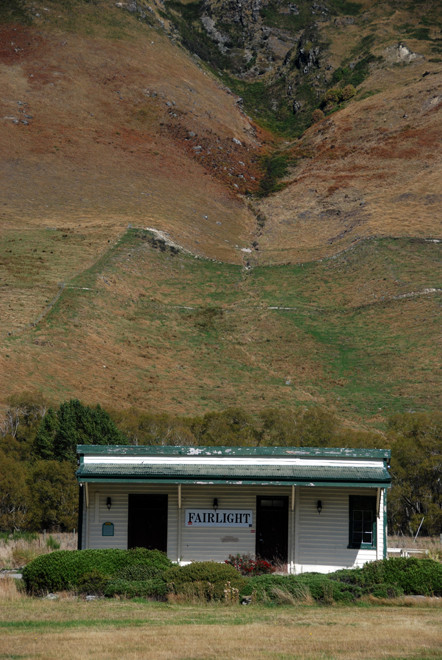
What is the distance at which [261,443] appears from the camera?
155 ft

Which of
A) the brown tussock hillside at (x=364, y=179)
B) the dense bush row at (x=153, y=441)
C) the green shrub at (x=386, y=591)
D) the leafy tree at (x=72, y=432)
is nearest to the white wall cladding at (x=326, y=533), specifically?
the green shrub at (x=386, y=591)

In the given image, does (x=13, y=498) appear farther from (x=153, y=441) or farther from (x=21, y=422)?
(x=21, y=422)

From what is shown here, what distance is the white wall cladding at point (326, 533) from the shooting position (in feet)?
80.7

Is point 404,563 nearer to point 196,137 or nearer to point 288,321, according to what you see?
point 288,321

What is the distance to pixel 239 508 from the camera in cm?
2522

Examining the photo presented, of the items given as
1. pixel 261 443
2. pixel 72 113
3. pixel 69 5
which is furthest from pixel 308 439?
pixel 69 5

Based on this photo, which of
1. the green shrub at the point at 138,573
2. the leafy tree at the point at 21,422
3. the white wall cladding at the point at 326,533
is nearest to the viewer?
the green shrub at the point at 138,573

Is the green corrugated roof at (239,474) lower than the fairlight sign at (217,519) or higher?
higher

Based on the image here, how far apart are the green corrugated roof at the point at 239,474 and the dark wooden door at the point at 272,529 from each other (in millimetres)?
1008

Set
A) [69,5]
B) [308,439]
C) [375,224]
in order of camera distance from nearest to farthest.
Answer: [308,439], [375,224], [69,5]

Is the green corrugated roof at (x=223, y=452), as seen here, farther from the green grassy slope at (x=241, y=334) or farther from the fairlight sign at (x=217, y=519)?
the green grassy slope at (x=241, y=334)

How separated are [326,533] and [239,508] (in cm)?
236

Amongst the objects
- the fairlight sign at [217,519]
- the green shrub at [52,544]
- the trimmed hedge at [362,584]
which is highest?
the fairlight sign at [217,519]

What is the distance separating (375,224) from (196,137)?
3677 centimetres
